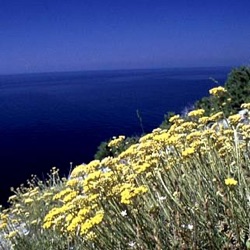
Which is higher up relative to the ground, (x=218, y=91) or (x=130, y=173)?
(x=218, y=91)

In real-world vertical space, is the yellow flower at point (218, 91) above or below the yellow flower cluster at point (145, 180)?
above

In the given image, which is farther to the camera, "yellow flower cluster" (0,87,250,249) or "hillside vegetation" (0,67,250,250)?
"yellow flower cluster" (0,87,250,249)

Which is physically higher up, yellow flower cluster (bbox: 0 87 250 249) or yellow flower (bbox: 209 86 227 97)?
yellow flower (bbox: 209 86 227 97)

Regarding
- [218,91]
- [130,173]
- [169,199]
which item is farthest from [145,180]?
[218,91]

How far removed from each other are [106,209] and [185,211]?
45 centimetres

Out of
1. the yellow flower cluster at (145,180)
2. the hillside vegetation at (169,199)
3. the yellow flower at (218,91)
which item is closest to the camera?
the hillside vegetation at (169,199)

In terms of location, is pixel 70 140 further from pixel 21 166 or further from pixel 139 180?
pixel 139 180

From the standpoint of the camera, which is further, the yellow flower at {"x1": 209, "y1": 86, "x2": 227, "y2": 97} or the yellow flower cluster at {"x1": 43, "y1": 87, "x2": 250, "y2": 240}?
the yellow flower at {"x1": 209, "y1": 86, "x2": 227, "y2": 97}

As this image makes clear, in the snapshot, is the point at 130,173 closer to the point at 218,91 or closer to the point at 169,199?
the point at 169,199

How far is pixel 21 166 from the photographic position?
29750 millimetres

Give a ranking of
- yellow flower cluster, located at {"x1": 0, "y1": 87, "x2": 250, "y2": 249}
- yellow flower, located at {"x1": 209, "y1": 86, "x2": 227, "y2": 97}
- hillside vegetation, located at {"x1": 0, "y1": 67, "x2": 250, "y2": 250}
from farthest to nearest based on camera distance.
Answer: yellow flower, located at {"x1": 209, "y1": 86, "x2": 227, "y2": 97} < yellow flower cluster, located at {"x1": 0, "y1": 87, "x2": 250, "y2": 249} < hillside vegetation, located at {"x1": 0, "y1": 67, "x2": 250, "y2": 250}

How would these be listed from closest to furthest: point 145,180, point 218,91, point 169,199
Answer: point 169,199 → point 145,180 → point 218,91

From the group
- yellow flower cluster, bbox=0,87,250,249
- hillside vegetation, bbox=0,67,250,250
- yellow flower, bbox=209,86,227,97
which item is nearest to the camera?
hillside vegetation, bbox=0,67,250,250

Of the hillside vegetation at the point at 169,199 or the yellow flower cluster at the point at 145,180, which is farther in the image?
the yellow flower cluster at the point at 145,180
